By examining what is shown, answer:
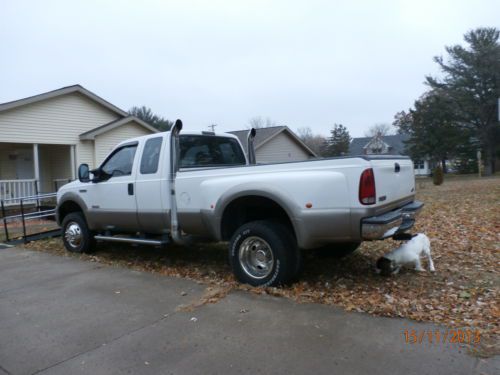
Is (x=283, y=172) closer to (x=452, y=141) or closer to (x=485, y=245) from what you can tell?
(x=485, y=245)

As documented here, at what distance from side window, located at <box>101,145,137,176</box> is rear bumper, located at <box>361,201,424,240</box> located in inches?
148

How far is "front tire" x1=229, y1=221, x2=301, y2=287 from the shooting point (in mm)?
4594

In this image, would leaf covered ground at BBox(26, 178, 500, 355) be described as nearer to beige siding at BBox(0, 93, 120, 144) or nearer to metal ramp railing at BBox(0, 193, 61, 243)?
metal ramp railing at BBox(0, 193, 61, 243)

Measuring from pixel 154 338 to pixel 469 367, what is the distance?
2.57 metres

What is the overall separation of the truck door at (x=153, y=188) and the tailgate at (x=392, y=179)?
2823mm

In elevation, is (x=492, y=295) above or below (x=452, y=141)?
below

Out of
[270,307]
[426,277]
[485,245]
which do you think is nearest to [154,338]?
[270,307]

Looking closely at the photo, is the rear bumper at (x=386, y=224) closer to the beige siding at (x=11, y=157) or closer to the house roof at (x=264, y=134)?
the beige siding at (x=11, y=157)

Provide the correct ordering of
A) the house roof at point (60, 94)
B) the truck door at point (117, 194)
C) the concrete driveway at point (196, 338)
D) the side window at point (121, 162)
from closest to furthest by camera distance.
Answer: the concrete driveway at point (196, 338) < the truck door at point (117, 194) < the side window at point (121, 162) < the house roof at point (60, 94)

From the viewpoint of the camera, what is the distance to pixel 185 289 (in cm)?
507

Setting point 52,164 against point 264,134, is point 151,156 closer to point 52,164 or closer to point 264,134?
point 52,164

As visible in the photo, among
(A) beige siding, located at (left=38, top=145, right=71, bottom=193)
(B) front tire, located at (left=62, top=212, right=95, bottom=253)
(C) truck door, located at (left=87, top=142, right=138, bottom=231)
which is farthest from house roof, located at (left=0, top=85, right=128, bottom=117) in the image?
(C) truck door, located at (left=87, top=142, right=138, bottom=231)

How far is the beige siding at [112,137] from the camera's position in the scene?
58.3 ft
